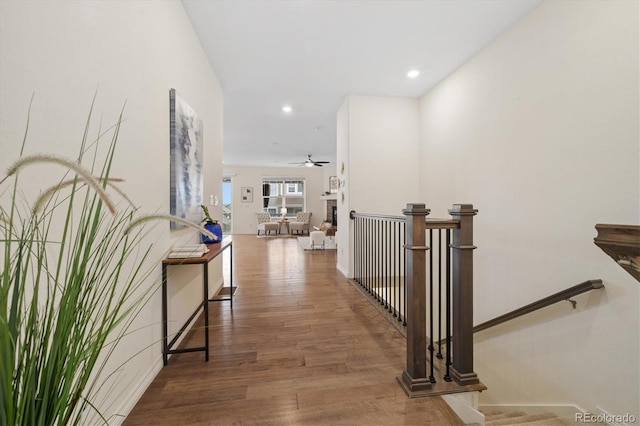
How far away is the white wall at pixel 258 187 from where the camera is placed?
1077 cm

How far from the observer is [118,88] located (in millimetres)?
1353

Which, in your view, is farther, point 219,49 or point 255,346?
point 219,49

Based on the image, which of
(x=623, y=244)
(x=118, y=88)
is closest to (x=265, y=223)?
(x=118, y=88)

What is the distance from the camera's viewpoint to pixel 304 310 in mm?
2801

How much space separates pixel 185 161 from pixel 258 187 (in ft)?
29.3

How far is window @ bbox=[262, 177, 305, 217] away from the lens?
36.4ft

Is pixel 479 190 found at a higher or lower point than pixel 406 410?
higher

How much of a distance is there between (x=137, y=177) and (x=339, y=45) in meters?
2.31

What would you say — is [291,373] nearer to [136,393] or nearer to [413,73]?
[136,393]

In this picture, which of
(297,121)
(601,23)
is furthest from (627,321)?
(297,121)

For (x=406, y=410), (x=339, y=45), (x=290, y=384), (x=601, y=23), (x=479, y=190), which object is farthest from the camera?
(x=479, y=190)

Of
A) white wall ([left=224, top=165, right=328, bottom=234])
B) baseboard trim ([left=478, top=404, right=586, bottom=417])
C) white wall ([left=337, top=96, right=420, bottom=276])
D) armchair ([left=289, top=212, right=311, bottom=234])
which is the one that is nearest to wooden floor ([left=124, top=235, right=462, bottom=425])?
baseboard trim ([left=478, top=404, right=586, bottom=417])

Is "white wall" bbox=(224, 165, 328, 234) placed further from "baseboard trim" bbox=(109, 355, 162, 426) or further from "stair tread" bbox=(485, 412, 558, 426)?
"stair tread" bbox=(485, 412, 558, 426)

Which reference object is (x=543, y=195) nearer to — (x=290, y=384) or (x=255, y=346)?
(x=290, y=384)
